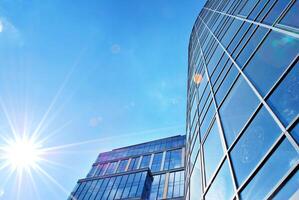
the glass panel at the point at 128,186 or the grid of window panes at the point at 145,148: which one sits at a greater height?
the grid of window panes at the point at 145,148

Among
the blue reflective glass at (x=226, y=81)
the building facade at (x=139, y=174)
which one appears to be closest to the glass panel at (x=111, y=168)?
the building facade at (x=139, y=174)

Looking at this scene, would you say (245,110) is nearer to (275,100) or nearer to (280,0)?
(275,100)

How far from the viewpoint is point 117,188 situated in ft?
145

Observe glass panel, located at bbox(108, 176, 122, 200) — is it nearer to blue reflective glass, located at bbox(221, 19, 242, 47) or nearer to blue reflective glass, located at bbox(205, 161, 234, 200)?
blue reflective glass, located at bbox(221, 19, 242, 47)

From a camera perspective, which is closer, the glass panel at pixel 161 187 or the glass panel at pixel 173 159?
the glass panel at pixel 161 187

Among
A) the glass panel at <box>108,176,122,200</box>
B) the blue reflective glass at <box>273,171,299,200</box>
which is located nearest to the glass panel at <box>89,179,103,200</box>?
the glass panel at <box>108,176,122,200</box>

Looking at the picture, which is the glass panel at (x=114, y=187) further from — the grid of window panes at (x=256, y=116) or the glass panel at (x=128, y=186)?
the grid of window panes at (x=256, y=116)

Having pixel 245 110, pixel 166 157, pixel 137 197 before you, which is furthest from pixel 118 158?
pixel 245 110

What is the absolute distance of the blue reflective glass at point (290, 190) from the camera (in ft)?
11.8

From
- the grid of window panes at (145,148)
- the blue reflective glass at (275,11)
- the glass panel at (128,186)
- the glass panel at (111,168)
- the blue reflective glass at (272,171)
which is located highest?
the grid of window panes at (145,148)

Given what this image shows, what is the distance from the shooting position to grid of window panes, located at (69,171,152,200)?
4158 centimetres

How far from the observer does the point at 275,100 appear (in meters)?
4.85

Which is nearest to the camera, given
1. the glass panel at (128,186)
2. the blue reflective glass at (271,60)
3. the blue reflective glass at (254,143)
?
the blue reflective glass at (254,143)

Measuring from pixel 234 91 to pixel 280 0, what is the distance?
3130 mm
